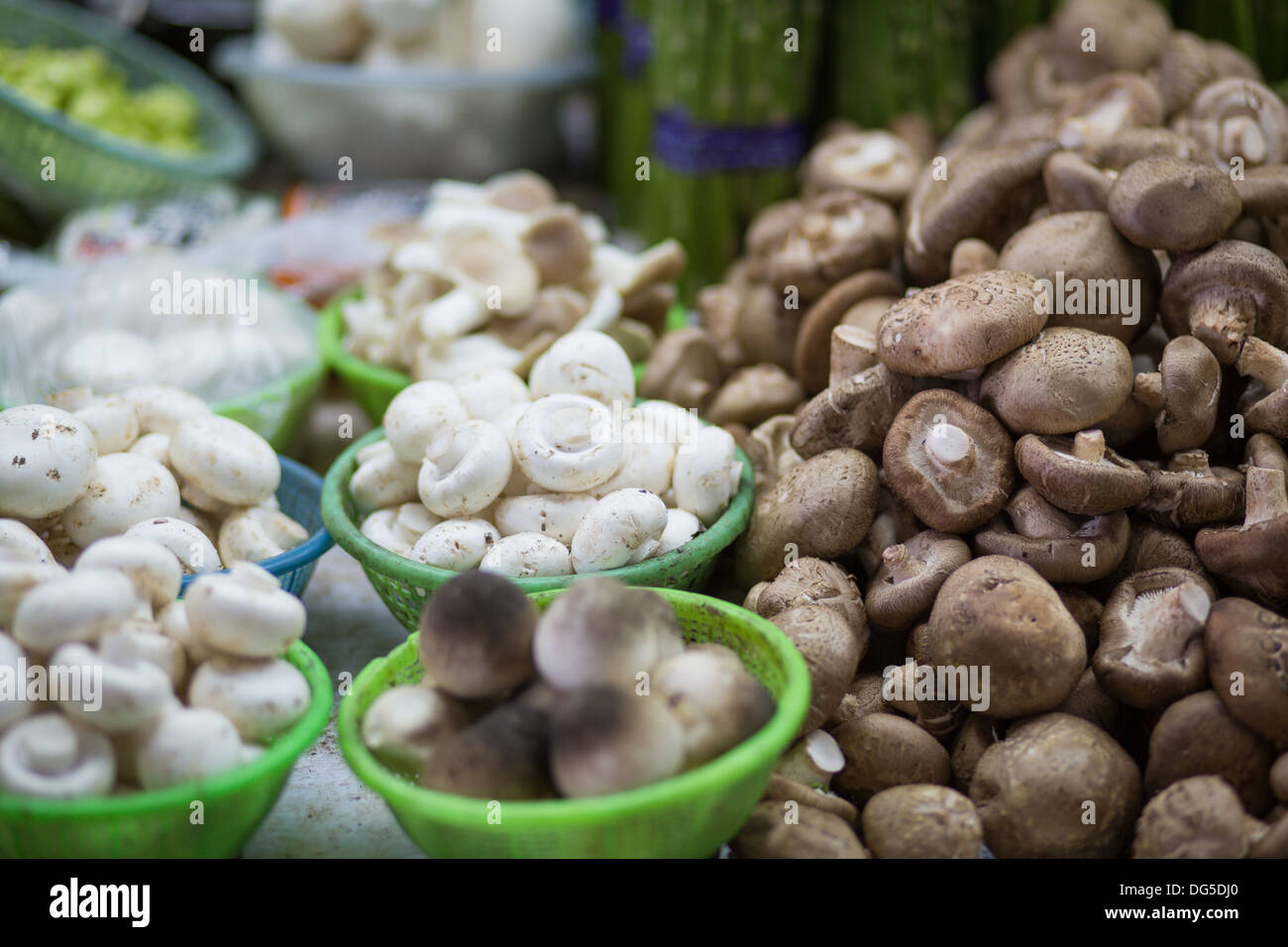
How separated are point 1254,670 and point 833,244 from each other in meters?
1.11

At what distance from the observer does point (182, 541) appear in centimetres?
158

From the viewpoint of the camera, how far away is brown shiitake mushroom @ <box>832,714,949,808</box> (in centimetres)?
147

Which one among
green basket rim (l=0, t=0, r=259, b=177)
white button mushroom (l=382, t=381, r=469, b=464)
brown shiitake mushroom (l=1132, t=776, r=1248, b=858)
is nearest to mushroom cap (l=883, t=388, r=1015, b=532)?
brown shiitake mushroom (l=1132, t=776, r=1248, b=858)

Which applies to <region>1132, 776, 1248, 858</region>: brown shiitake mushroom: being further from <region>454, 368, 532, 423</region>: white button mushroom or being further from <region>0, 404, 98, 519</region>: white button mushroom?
<region>0, 404, 98, 519</region>: white button mushroom

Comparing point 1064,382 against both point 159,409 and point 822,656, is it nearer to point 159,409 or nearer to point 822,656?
point 822,656

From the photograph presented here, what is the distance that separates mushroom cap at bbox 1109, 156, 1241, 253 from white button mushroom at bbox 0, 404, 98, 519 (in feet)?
5.30

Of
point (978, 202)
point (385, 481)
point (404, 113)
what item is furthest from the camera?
point (404, 113)

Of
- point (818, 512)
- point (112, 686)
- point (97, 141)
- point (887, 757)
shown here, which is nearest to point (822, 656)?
point (887, 757)

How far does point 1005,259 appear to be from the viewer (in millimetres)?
1803

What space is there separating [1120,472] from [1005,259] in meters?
0.47

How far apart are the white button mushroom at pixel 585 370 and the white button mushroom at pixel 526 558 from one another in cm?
32
